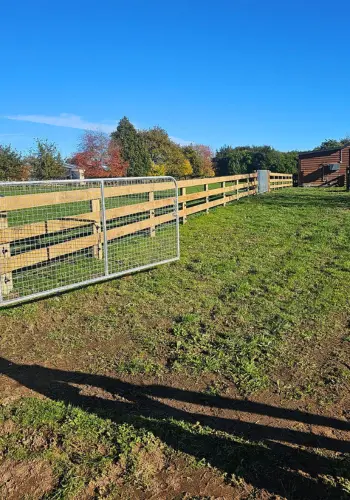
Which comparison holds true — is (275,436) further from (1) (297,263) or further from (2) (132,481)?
(1) (297,263)

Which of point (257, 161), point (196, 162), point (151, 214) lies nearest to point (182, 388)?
point (151, 214)

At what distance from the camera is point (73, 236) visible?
7.06 meters

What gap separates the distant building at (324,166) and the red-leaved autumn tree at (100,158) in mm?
28802

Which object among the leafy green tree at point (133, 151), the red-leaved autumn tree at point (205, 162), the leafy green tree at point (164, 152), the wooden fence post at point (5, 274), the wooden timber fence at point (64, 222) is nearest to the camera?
the wooden fence post at point (5, 274)

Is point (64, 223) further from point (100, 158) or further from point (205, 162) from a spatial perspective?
point (205, 162)

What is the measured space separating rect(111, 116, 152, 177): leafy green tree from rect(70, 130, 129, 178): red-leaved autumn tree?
3.77ft

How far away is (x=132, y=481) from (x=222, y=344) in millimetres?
1900

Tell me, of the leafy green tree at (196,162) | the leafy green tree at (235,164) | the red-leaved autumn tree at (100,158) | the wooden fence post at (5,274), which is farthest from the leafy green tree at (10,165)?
the leafy green tree at (235,164)

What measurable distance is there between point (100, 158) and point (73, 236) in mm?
56562

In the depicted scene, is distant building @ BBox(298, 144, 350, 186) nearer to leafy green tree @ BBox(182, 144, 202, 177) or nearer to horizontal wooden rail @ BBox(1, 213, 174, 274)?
horizontal wooden rail @ BBox(1, 213, 174, 274)

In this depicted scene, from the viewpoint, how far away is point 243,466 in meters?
2.45

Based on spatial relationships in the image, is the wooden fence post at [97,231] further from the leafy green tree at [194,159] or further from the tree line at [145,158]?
the leafy green tree at [194,159]

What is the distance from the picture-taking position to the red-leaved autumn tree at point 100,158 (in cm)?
5881

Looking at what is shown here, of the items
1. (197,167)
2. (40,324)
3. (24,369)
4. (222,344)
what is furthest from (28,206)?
(197,167)
